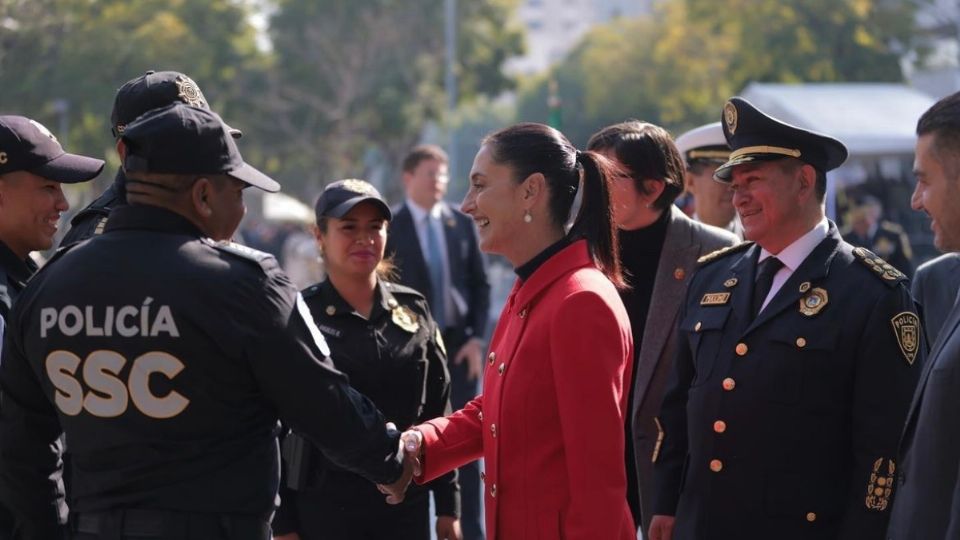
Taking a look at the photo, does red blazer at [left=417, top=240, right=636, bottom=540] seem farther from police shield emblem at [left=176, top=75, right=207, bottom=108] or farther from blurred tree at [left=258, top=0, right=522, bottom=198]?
blurred tree at [left=258, top=0, right=522, bottom=198]

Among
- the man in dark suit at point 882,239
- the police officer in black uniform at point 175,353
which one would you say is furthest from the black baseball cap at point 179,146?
the man in dark suit at point 882,239

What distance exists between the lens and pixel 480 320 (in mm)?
9508

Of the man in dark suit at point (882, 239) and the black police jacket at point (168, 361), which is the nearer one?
the black police jacket at point (168, 361)

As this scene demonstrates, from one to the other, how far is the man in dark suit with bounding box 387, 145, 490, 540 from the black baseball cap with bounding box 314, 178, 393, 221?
357cm

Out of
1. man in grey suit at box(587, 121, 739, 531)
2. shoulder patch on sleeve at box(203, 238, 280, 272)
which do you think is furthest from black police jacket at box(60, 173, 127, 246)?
man in grey suit at box(587, 121, 739, 531)

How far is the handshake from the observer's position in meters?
4.12

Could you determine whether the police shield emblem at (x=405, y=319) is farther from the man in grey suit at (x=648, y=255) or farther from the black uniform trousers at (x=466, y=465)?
the black uniform trousers at (x=466, y=465)

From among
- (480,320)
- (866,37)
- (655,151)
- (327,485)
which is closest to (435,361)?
(327,485)

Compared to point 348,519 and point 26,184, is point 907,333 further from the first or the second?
point 26,184

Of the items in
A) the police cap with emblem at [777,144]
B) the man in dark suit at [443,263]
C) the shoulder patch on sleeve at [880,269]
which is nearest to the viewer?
the shoulder patch on sleeve at [880,269]

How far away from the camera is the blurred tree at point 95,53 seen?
39.6 meters

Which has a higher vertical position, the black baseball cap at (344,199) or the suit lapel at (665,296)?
the black baseball cap at (344,199)

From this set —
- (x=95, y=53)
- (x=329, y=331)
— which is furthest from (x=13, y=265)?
(x=95, y=53)

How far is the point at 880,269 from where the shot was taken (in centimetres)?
414
